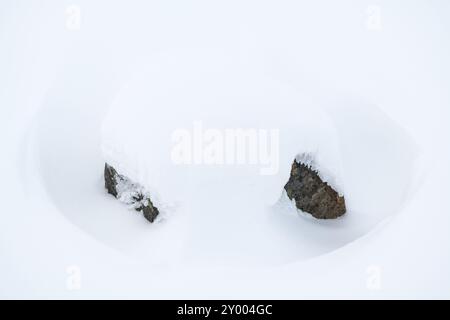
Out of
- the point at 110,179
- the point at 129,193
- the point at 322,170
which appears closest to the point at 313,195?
the point at 322,170

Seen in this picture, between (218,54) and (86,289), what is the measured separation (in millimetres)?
4423

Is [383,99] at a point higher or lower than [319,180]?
higher

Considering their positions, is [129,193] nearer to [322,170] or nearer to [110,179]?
[110,179]

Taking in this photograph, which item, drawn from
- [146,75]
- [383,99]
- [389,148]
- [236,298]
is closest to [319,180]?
[389,148]

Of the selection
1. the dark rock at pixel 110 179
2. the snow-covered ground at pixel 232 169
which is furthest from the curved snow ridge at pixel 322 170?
the dark rock at pixel 110 179

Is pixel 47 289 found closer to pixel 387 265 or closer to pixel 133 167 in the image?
pixel 133 167

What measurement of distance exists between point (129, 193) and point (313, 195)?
3.06m

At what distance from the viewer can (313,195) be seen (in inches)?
232

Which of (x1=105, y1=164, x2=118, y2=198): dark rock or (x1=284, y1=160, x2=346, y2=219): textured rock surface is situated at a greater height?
(x1=105, y1=164, x2=118, y2=198): dark rock

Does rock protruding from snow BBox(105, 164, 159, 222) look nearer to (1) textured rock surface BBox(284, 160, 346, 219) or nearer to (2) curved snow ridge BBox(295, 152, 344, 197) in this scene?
(1) textured rock surface BBox(284, 160, 346, 219)

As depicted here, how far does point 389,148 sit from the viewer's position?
5.70 meters

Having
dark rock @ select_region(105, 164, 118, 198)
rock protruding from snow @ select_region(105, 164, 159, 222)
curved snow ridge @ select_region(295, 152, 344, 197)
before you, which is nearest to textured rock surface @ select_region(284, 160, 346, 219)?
curved snow ridge @ select_region(295, 152, 344, 197)

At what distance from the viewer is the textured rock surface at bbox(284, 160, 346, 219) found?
19.1 ft

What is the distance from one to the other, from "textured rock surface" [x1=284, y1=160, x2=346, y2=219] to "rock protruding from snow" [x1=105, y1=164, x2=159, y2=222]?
2.37 m
